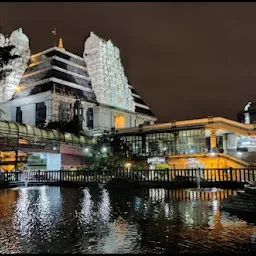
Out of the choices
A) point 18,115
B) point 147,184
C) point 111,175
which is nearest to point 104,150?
point 111,175

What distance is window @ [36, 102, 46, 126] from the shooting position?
62.8 m

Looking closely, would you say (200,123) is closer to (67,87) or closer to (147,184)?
(147,184)

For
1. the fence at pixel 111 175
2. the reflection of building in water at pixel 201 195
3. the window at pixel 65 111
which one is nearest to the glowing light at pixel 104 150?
the fence at pixel 111 175

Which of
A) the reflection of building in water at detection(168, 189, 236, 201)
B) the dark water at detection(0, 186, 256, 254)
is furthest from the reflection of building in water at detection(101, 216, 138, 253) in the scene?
the reflection of building in water at detection(168, 189, 236, 201)

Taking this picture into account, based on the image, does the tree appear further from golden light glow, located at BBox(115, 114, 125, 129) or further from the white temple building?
golden light glow, located at BBox(115, 114, 125, 129)

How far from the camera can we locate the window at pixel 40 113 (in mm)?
62769

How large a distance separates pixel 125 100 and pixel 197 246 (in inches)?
2715

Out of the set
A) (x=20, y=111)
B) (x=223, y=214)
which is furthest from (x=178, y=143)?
(x=223, y=214)

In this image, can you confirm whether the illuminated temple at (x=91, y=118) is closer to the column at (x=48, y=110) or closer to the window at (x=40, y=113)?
the column at (x=48, y=110)

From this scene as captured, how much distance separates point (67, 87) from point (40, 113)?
7108mm

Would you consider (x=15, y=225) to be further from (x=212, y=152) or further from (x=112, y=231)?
(x=212, y=152)

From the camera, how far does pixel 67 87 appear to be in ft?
208

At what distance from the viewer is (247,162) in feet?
142

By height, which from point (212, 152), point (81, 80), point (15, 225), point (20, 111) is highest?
point (81, 80)
